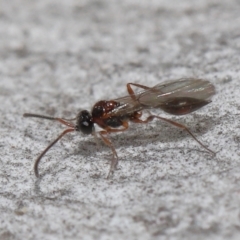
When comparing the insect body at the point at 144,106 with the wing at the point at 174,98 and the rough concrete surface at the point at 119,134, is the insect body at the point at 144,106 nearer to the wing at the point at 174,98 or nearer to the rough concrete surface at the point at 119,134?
the wing at the point at 174,98

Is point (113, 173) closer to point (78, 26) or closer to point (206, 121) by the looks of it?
point (206, 121)

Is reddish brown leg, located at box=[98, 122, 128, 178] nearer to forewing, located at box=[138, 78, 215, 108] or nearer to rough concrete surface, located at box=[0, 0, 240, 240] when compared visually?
rough concrete surface, located at box=[0, 0, 240, 240]

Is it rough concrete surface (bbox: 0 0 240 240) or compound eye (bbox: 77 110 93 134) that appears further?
compound eye (bbox: 77 110 93 134)

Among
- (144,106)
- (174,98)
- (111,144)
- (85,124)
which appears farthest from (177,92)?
(85,124)

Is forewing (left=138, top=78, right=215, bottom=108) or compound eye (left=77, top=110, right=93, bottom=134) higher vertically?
forewing (left=138, top=78, right=215, bottom=108)

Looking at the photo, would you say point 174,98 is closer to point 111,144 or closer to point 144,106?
point 144,106

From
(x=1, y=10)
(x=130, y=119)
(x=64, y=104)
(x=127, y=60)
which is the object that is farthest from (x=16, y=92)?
(x=1, y=10)

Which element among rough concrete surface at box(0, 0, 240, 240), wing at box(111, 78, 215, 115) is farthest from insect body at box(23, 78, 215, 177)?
rough concrete surface at box(0, 0, 240, 240)

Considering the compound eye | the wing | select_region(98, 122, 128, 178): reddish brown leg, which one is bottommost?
select_region(98, 122, 128, 178): reddish brown leg

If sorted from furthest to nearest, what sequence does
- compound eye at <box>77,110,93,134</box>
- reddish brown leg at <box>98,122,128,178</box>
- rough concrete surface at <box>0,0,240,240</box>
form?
compound eye at <box>77,110,93,134</box>
reddish brown leg at <box>98,122,128,178</box>
rough concrete surface at <box>0,0,240,240</box>
